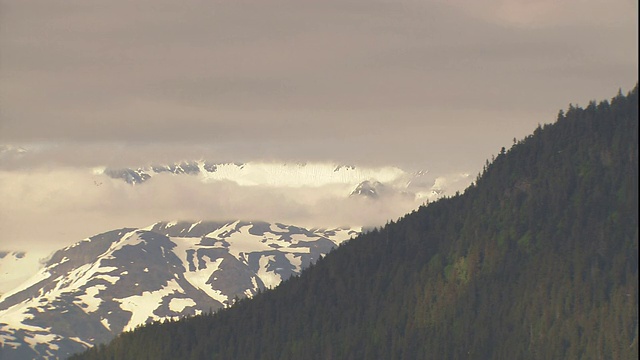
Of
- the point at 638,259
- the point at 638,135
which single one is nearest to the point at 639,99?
the point at 638,135

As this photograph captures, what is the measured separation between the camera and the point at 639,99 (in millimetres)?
45938

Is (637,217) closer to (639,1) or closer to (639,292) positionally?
(639,292)

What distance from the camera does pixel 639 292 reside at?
45.4 metres

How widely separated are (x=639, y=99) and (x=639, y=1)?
3168 mm

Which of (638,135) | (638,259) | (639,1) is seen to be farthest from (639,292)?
(639,1)

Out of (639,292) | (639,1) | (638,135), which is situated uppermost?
(639,1)

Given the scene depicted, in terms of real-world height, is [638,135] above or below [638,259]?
above

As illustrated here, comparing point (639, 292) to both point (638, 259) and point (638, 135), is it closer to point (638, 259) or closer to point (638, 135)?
point (638, 259)

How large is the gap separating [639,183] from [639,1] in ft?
18.7

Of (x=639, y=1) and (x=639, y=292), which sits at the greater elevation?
(x=639, y=1)

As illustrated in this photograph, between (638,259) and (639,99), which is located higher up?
(639,99)

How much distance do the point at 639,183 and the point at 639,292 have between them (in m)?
3.83

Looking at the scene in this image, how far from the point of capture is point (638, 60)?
143 feet

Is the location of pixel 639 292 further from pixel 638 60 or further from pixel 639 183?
pixel 638 60
